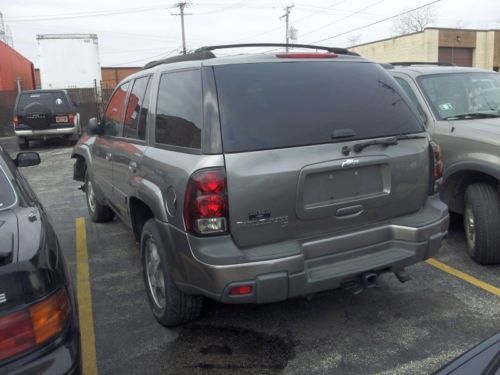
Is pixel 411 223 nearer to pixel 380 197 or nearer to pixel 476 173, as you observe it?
pixel 380 197

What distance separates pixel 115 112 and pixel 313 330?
9.31 feet

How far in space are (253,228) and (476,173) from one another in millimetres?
2754

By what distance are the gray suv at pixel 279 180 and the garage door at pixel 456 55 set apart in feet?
108

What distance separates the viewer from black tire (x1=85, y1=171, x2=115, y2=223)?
6.24m

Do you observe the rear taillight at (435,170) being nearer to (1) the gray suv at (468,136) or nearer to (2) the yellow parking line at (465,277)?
(1) the gray suv at (468,136)

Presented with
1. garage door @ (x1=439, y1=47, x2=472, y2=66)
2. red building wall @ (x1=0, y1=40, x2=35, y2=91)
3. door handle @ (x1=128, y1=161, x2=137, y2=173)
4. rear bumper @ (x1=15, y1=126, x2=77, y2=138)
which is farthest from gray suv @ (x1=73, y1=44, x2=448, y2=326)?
garage door @ (x1=439, y1=47, x2=472, y2=66)

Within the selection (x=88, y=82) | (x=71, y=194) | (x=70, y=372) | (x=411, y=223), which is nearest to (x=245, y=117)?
(x=411, y=223)

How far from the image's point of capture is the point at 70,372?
6.61 ft

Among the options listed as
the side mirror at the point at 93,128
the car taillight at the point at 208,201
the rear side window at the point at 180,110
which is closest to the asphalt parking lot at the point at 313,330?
the car taillight at the point at 208,201

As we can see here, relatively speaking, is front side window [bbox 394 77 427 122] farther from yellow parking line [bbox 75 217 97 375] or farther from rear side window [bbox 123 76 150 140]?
yellow parking line [bbox 75 217 97 375]

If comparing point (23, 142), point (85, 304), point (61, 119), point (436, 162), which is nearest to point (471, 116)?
point (436, 162)

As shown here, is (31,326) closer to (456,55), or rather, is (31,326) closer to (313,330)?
(313,330)

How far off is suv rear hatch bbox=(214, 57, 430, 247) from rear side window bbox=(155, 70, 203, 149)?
0.61 feet

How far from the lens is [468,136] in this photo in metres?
4.46
